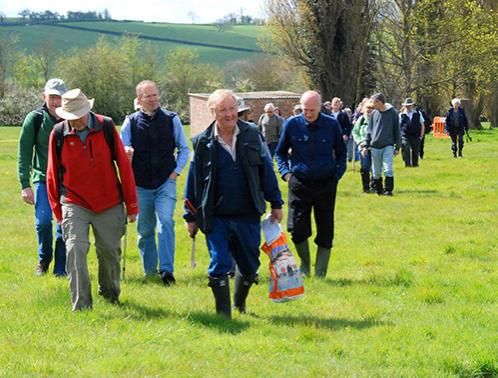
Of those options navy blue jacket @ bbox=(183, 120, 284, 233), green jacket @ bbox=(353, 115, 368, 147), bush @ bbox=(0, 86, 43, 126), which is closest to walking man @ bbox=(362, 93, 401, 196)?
green jacket @ bbox=(353, 115, 368, 147)

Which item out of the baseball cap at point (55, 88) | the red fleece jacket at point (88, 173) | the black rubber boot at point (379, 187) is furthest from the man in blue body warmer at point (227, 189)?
the black rubber boot at point (379, 187)

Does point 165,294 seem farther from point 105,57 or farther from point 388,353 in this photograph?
point 105,57

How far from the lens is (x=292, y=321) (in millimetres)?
7801

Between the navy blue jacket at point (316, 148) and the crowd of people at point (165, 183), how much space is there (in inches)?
0.4

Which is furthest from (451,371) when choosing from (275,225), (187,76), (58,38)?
(58,38)

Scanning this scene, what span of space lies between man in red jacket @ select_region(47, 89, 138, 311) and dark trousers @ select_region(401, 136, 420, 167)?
1806 centimetres

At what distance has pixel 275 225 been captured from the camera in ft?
26.1

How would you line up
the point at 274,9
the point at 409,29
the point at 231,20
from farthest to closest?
the point at 231,20, the point at 274,9, the point at 409,29

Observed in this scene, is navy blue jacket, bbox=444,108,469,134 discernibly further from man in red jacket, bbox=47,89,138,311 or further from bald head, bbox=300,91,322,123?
man in red jacket, bbox=47,89,138,311

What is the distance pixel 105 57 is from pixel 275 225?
8513 centimetres

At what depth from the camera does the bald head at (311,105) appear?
30.8ft

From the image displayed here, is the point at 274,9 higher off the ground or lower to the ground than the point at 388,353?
higher

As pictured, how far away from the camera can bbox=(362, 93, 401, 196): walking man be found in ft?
57.4

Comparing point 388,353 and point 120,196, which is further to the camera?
point 120,196
